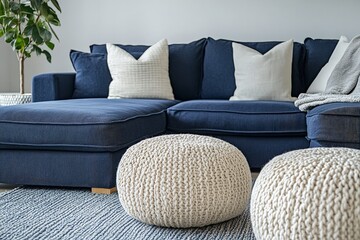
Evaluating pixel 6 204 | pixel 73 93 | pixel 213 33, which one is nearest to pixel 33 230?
pixel 6 204

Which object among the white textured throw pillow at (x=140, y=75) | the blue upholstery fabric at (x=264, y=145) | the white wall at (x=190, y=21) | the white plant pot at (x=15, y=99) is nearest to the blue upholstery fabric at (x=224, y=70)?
the white textured throw pillow at (x=140, y=75)

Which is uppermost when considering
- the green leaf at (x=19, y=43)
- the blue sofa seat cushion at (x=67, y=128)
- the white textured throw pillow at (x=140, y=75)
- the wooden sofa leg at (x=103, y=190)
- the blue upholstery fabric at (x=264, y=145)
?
the green leaf at (x=19, y=43)

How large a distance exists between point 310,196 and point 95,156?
53.9 inches

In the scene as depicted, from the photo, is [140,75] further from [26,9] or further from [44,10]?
[26,9]

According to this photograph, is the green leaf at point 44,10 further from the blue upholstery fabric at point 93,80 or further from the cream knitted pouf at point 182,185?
the cream knitted pouf at point 182,185

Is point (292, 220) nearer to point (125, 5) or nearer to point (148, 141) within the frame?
point (148, 141)

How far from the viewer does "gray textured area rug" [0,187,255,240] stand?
6.29 feet

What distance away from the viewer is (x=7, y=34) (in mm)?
3875

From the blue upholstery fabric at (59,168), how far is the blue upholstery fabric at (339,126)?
1.02m

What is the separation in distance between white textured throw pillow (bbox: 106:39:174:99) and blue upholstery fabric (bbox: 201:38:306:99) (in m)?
0.30

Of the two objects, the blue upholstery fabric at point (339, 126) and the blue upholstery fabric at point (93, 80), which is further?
the blue upholstery fabric at point (93, 80)

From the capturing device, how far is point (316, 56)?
12.0ft

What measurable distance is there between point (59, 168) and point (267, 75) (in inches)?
60.4

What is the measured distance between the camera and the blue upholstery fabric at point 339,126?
2.49 m
